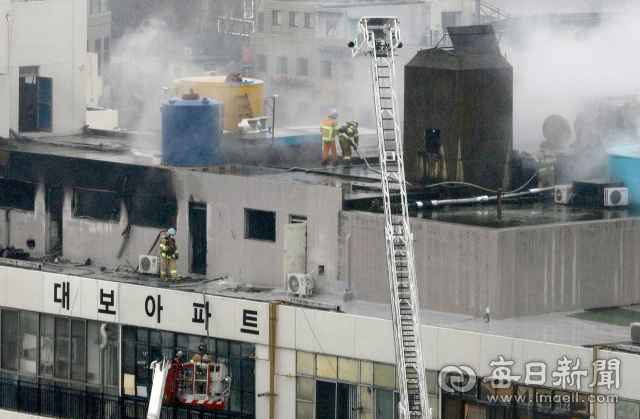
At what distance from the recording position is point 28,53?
153ft

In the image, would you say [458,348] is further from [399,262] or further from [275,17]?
[275,17]

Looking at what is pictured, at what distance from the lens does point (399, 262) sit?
100ft

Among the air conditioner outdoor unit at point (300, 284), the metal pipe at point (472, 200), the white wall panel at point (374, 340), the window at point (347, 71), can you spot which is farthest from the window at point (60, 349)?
the window at point (347, 71)

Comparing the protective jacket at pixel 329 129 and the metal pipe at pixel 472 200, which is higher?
the protective jacket at pixel 329 129

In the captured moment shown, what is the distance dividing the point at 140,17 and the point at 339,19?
23.3 metres

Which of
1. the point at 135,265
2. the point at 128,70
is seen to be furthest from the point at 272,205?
the point at 128,70

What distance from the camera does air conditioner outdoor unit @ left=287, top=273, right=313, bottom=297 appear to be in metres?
35.8

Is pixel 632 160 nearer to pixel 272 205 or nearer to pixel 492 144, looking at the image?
pixel 492 144

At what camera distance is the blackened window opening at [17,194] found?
41.7 m

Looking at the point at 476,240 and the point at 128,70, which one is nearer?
the point at 476,240

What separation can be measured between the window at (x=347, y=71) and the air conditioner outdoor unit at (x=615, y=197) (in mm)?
63416

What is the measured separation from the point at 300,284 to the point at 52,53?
1569 centimetres

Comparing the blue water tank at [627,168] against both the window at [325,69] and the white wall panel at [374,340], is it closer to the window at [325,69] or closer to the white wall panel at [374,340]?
the white wall panel at [374,340]

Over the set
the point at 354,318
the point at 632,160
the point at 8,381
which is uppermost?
the point at 632,160
